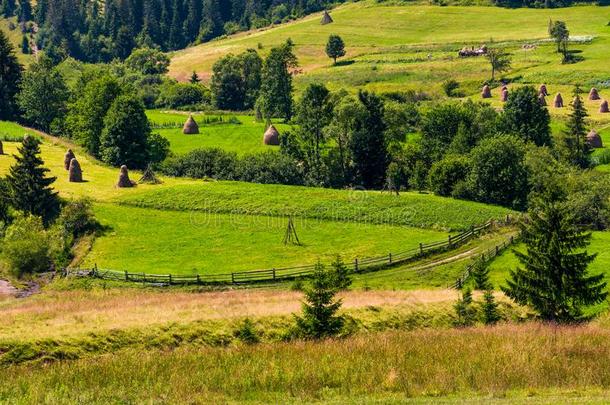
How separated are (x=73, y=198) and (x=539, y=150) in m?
47.8

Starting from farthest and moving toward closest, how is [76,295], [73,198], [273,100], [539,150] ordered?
[273,100] < [539,150] < [73,198] < [76,295]

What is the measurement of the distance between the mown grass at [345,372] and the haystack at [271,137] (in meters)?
70.7

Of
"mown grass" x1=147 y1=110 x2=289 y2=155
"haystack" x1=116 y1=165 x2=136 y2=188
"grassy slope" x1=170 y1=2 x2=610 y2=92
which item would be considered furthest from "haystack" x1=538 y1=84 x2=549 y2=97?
"haystack" x1=116 y1=165 x2=136 y2=188

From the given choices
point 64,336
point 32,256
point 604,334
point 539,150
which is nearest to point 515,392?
point 604,334

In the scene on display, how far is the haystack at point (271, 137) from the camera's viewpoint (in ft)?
328

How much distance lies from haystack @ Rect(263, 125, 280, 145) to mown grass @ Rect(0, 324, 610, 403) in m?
70.7

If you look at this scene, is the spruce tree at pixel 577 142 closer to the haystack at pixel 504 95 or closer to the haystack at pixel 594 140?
the haystack at pixel 594 140

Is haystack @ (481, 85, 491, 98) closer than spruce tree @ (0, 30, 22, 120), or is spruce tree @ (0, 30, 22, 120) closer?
spruce tree @ (0, 30, 22, 120)

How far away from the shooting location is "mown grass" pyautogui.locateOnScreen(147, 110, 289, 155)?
99.0 meters

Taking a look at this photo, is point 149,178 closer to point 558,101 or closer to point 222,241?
point 222,241

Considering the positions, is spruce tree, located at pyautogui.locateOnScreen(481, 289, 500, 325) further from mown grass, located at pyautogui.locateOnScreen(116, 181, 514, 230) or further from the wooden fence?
mown grass, located at pyautogui.locateOnScreen(116, 181, 514, 230)

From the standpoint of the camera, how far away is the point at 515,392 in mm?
24375

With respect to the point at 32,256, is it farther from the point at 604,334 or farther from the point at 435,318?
the point at 604,334

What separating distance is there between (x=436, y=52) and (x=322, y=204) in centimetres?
10557
